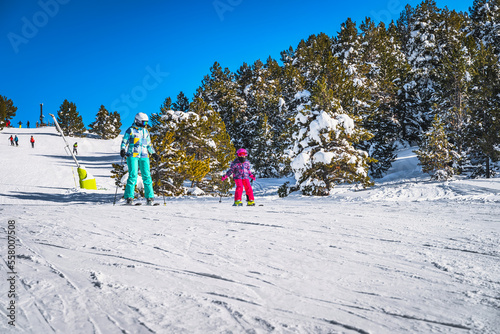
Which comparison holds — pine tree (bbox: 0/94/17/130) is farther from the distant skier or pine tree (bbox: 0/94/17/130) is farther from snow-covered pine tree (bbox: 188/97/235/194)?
the distant skier

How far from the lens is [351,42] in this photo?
25.9 metres

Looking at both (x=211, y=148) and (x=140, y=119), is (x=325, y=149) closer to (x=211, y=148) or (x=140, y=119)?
(x=211, y=148)

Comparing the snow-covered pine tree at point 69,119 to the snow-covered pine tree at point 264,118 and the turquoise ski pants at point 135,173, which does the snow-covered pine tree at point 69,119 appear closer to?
the snow-covered pine tree at point 264,118

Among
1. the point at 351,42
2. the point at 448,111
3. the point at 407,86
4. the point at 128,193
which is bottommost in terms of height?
the point at 128,193

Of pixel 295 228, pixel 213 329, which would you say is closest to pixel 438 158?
pixel 295 228

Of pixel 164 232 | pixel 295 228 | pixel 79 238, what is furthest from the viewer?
pixel 295 228

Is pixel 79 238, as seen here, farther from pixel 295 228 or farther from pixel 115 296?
pixel 295 228

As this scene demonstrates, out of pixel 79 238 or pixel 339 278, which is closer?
pixel 339 278

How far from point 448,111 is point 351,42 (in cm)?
961

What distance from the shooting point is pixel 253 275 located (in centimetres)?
240

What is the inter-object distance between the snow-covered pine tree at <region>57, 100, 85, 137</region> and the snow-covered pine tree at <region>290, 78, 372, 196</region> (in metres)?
75.4

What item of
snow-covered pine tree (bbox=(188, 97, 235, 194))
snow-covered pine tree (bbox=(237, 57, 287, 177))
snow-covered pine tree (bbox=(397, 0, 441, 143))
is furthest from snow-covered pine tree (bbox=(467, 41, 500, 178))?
snow-covered pine tree (bbox=(188, 97, 235, 194))

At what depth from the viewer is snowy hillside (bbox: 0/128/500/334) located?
67.6 inches

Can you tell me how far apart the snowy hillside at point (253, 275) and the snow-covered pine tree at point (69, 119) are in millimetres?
81241
